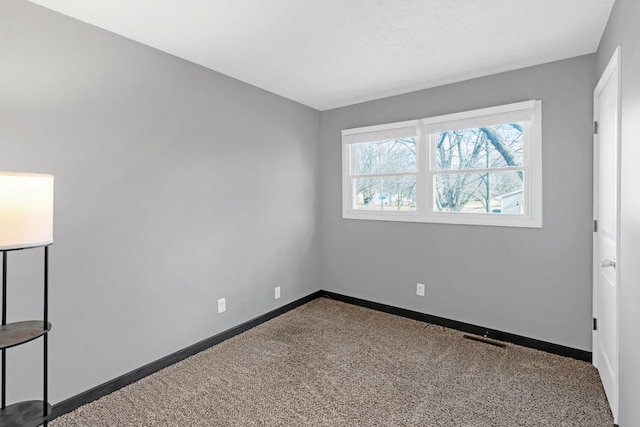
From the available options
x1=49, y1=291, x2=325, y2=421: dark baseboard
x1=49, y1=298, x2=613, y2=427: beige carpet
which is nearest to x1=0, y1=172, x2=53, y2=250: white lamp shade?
x1=49, y1=291, x2=325, y2=421: dark baseboard

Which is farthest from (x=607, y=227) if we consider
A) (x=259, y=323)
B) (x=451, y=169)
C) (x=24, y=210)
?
(x=24, y=210)

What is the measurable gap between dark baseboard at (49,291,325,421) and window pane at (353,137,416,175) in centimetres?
199

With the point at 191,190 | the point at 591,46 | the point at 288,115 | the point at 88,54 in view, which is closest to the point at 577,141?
the point at 591,46

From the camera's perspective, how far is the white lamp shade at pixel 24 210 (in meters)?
1.31

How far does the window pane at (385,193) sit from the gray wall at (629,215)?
198 cm

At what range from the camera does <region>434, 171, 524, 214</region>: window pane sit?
2998mm

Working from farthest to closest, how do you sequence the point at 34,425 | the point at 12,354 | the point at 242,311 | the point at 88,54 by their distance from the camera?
the point at 242,311 → the point at 88,54 → the point at 12,354 → the point at 34,425

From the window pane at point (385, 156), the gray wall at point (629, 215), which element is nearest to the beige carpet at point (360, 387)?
the gray wall at point (629, 215)

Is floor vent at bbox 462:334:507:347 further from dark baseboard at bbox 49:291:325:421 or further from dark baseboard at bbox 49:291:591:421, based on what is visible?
dark baseboard at bbox 49:291:325:421

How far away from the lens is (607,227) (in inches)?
88.0

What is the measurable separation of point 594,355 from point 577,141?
169 centimetres

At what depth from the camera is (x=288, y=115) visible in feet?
12.5

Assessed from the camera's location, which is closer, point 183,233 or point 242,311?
point 183,233

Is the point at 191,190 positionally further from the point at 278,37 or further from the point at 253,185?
the point at 278,37
